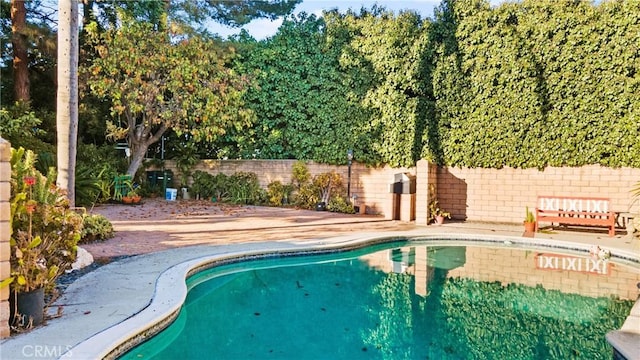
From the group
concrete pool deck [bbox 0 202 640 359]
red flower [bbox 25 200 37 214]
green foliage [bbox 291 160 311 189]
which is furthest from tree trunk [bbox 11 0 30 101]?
red flower [bbox 25 200 37 214]

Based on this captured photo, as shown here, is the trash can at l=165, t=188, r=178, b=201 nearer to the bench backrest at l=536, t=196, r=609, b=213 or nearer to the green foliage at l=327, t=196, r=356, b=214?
the green foliage at l=327, t=196, r=356, b=214

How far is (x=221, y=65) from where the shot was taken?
1344 cm

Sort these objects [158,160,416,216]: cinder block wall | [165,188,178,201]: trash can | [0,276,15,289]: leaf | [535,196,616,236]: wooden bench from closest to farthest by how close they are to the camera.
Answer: [0,276,15,289]: leaf
[535,196,616,236]: wooden bench
[158,160,416,216]: cinder block wall
[165,188,178,201]: trash can

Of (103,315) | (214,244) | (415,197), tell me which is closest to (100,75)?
(214,244)

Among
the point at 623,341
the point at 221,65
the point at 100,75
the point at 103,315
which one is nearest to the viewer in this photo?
the point at 623,341

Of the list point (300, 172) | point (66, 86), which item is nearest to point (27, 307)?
point (66, 86)

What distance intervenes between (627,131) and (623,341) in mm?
7571

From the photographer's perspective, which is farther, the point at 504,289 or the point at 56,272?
the point at 504,289

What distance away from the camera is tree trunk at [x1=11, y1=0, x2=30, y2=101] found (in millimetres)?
11852

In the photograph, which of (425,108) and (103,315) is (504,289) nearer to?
(103,315)

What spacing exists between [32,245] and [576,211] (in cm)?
992

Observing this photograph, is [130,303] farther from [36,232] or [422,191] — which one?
[422,191]

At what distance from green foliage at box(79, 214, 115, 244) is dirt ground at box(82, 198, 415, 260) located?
0.55 ft

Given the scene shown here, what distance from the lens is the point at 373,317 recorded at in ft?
16.8
